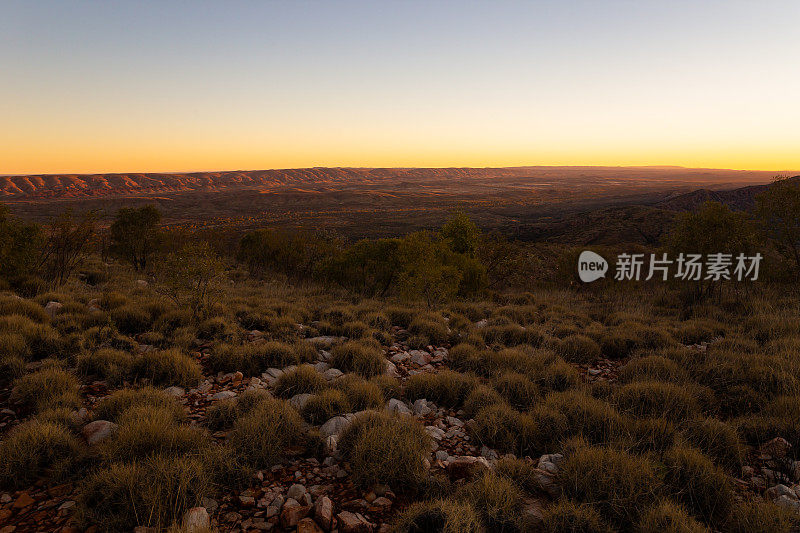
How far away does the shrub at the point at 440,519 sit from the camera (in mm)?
2957

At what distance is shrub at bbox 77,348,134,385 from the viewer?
5.45 metres

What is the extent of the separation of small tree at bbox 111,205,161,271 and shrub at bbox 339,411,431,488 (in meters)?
19.2

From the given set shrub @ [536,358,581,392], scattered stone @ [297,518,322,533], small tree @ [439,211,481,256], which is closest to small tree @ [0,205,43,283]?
scattered stone @ [297,518,322,533]

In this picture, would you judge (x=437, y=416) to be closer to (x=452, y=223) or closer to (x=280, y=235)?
(x=452, y=223)

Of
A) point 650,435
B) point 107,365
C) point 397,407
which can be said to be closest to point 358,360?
point 397,407

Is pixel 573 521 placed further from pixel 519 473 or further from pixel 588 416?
pixel 588 416

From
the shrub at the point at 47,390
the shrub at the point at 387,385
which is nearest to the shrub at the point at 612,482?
the shrub at the point at 387,385

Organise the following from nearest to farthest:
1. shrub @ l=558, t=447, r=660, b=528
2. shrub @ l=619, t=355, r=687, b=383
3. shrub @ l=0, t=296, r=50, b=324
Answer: shrub @ l=558, t=447, r=660, b=528 < shrub @ l=619, t=355, r=687, b=383 < shrub @ l=0, t=296, r=50, b=324

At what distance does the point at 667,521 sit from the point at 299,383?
4.36 m

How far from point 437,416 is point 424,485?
5.36 feet

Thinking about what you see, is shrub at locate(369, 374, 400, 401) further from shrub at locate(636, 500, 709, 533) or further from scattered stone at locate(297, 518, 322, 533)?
shrub at locate(636, 500, 709, 533)

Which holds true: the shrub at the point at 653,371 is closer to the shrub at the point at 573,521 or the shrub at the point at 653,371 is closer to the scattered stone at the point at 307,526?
the shrub at the point at 573,521

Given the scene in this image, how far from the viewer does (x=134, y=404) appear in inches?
176

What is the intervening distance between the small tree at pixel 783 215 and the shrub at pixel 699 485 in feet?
48.3
